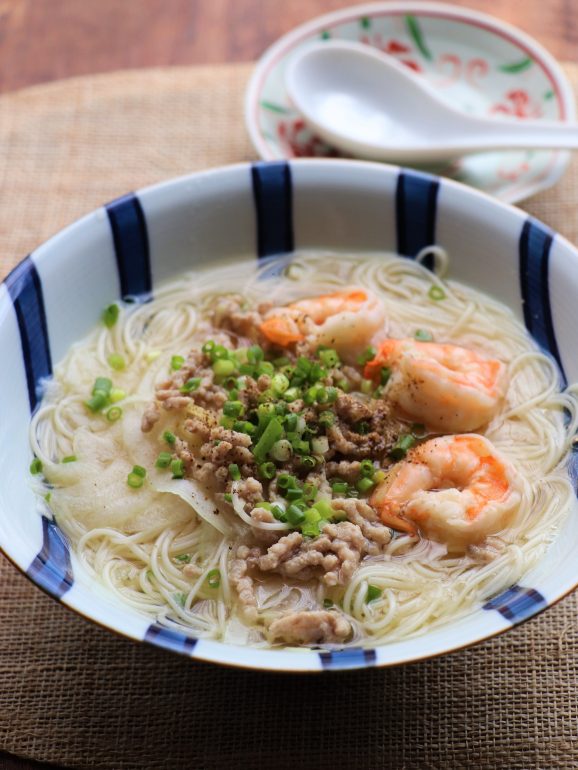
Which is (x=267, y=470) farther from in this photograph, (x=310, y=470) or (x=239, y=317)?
(x=239, y=317)

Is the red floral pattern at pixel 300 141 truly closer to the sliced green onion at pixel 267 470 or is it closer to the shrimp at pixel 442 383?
the shrimp at pixel 442 383

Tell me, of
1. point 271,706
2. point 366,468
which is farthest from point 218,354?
point 271,706

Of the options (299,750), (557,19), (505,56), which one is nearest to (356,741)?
(299,750)

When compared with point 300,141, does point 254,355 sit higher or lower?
lower

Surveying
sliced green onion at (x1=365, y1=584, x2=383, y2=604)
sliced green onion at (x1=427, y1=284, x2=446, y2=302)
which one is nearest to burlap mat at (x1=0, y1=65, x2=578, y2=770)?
sliced green onion at (x1=365, y1=584, x2=383, y2=604)

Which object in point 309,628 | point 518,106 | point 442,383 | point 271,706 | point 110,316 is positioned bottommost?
point 271,706

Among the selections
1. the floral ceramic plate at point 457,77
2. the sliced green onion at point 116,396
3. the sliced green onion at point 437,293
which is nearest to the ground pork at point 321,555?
the sliced green onion at point 116,396

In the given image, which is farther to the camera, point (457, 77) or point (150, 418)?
point (457, 77)
